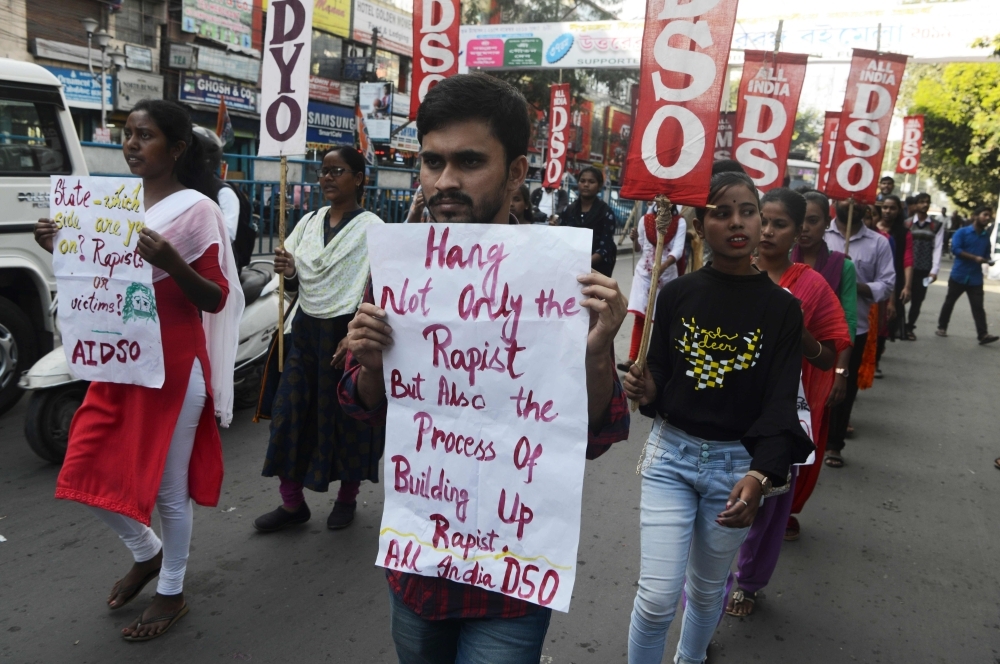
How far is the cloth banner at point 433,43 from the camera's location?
651 cm

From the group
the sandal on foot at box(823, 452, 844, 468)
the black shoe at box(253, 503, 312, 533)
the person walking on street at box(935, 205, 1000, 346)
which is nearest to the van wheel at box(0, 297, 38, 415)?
the black shoe at box(253, 503, 312, 533)

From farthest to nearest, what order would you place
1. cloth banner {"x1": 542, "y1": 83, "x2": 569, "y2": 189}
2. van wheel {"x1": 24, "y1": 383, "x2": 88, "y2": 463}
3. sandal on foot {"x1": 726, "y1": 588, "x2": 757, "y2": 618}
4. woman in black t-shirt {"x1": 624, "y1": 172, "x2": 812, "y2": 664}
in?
1. cloth banner {"x1": 542, "y1": 83, "x2": 569, "y2": 189}
2. van wheel {"x1": 24, "y1": 383, "x2": 88, "y2": 463}
3. sandal on foot {"x1": 726, "y1": 588, "x2": 757, "y2": 618}
4. woman in black t-shirt {"x1": 624, "y1": 172, "x2": 812, "y2": 664}

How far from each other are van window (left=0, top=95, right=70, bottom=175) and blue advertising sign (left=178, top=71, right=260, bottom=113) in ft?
51.2

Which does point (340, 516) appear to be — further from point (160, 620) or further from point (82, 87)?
point (82, 87)

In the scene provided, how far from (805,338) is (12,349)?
4872mm

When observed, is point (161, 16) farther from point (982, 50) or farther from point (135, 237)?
point (135, 237)

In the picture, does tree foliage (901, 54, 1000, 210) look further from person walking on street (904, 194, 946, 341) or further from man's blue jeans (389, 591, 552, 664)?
man's blue jeans (389, 591, 552, 664)

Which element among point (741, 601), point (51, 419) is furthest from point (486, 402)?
point (51, 419)

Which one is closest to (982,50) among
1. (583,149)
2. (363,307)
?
(363,307)

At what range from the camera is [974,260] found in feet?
35.2

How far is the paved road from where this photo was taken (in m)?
3.02

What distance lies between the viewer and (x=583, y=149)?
4075 cm

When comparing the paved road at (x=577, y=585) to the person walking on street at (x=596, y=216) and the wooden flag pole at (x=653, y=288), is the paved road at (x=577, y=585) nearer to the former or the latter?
the wooden flag pole at (x=653, y=288)

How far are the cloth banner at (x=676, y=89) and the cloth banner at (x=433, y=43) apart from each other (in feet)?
11.7
